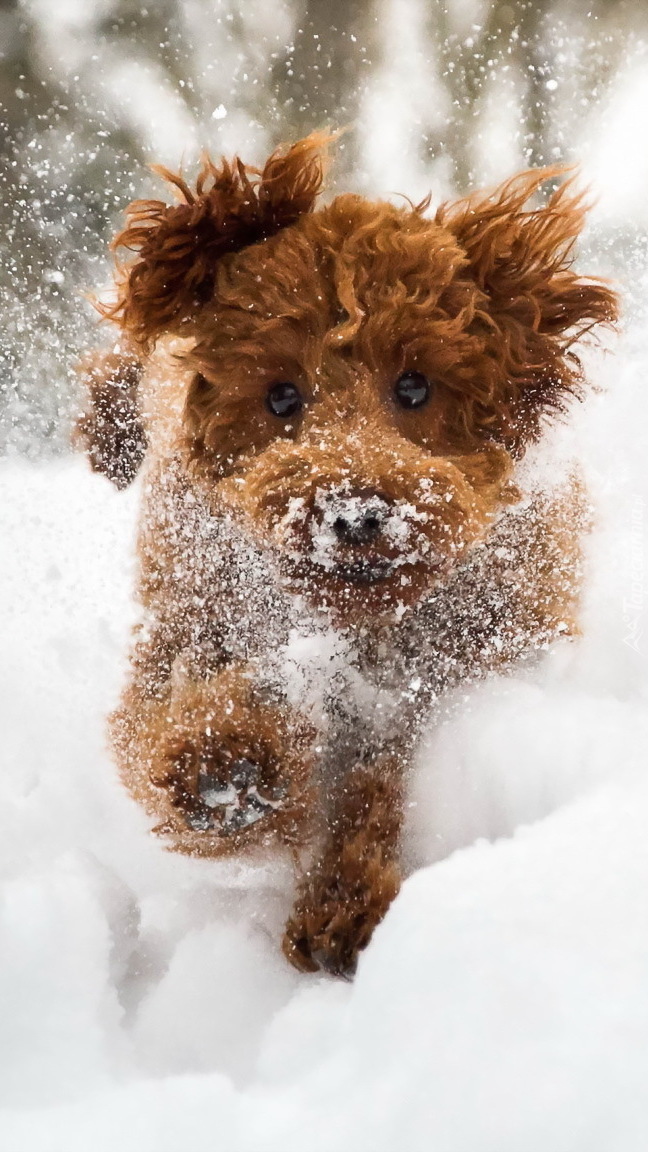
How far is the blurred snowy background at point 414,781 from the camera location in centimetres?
111

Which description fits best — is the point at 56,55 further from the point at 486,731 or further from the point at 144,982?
the point at 144,982

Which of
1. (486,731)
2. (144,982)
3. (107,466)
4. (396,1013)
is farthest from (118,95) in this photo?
(396,1013)

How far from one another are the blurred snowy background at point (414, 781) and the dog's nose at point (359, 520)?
1.86 ft

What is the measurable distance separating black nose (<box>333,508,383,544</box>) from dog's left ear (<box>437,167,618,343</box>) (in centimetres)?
67

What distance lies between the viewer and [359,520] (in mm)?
1445

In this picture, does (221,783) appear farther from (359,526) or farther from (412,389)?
(412,389)

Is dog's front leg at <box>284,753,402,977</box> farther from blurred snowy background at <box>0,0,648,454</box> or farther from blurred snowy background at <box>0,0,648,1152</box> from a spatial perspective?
blurred snowy background at <box>0,0,648,454</box>

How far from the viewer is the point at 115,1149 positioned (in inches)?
42.5

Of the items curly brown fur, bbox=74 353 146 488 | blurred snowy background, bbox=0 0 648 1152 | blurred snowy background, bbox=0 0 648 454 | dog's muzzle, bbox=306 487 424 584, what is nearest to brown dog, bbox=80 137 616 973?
dog's muzzle, bbox=306 487 424 584

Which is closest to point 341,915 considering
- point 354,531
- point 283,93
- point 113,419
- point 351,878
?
point 351,878

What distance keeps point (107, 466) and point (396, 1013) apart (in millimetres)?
1899

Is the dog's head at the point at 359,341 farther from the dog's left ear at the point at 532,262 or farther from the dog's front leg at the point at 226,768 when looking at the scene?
the dog's front leg at the point at 226,768

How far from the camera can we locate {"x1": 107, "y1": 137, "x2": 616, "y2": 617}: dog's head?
1559 millimetres

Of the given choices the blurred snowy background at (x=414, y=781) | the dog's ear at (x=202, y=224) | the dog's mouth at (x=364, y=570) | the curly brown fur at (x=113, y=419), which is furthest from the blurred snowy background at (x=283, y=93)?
the dog's mouth at (x=364, y=570)
